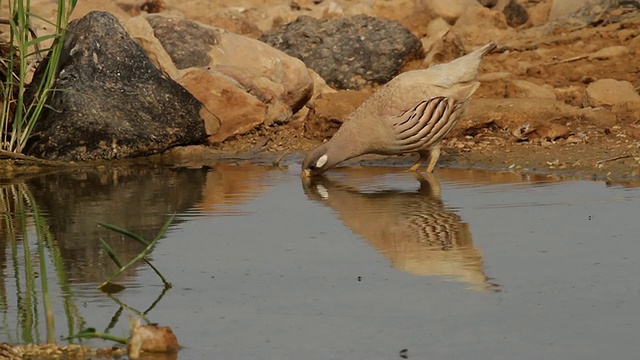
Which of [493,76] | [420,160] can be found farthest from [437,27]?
[420,160]

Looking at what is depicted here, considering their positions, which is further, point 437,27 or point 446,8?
point 446,8

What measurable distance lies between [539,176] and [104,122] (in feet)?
14.3

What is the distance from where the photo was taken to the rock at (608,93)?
12469 millimetres

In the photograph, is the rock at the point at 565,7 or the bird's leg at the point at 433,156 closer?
the bird's leg at the point at 433,156

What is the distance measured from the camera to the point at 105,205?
888 cm

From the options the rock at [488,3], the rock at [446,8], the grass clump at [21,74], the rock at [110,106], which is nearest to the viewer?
the grass clump at [21,74]

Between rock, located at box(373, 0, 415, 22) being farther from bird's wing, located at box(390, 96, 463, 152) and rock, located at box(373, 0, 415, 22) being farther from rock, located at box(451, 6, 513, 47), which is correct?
bird's wing, located at box(390, 96, 463, 152)

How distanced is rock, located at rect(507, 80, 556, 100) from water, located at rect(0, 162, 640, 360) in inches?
132

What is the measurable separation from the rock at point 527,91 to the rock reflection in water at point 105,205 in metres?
3.71

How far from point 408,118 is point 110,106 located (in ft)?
11.1

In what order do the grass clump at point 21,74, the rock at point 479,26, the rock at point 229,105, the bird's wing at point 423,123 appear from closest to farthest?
1. the grass clump at point 21,74
2. the bird's wing at point 423,123
3. the rock at point 229,105
4. the rock at point 479,26

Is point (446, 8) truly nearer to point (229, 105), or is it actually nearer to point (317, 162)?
point (229, 105)

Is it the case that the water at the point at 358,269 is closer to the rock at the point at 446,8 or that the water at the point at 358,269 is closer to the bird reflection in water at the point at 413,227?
the bird reflection in water at the point at 413,227

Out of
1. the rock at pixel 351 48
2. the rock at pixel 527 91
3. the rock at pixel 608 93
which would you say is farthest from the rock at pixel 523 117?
the rock at pixel 351 48
